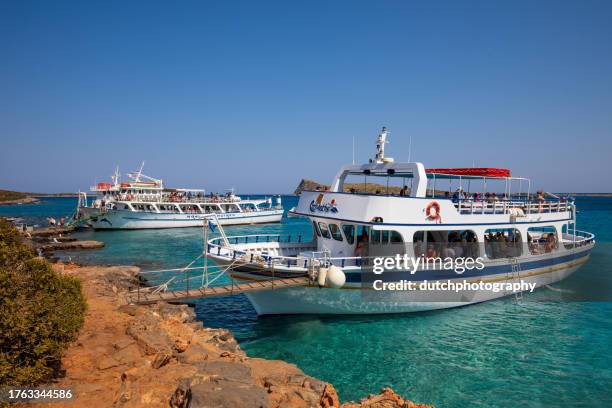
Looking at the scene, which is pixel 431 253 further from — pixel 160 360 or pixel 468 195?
pixel 160 360

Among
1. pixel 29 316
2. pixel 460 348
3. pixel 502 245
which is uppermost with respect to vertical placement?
pixel 502 245

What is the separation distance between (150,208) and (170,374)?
53.4 metres

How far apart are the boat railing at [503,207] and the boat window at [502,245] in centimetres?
96

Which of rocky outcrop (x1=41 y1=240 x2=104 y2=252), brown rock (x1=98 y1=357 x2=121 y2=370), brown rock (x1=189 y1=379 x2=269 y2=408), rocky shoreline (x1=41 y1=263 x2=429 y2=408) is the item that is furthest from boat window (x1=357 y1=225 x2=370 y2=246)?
rocky outcrop (x1=41 y1=240 x2=104 y2=252)

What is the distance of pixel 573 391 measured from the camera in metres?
10.6

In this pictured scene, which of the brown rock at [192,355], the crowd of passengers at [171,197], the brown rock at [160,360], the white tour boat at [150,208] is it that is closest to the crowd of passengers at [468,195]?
the brown rock at [192,355]

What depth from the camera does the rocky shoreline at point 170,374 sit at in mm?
7207

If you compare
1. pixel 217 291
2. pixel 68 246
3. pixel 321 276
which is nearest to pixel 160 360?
pixel 217 291

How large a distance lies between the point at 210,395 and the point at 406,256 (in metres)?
10.0

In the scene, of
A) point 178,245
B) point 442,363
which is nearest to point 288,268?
point 442,363

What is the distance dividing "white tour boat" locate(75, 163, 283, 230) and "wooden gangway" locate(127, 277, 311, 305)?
38.3 m

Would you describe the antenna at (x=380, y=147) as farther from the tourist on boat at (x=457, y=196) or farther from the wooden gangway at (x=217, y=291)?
the wooden gangway at (x=217, y=291)

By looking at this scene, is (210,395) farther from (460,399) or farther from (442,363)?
(442,363)

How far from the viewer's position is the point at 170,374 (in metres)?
8.41
